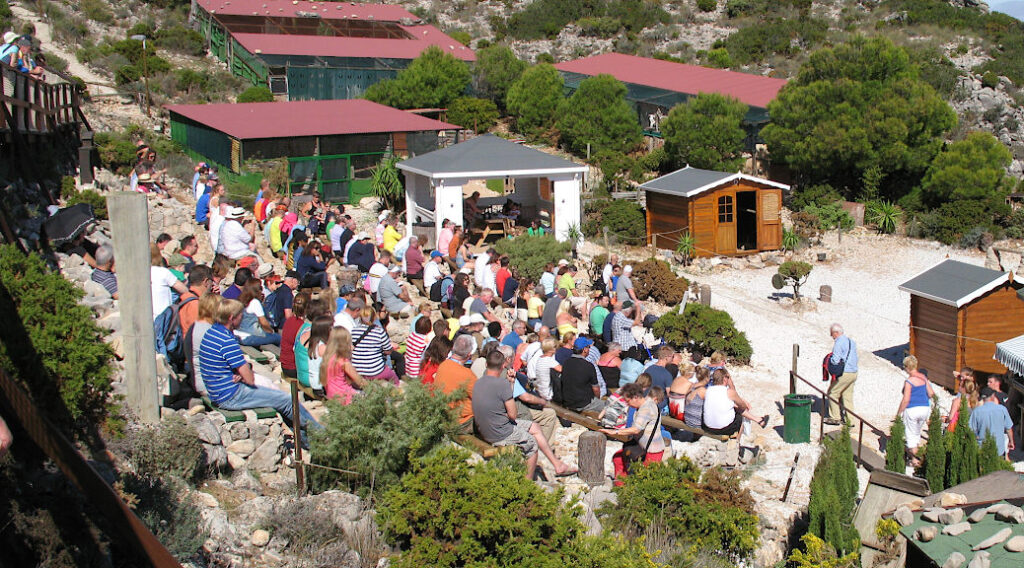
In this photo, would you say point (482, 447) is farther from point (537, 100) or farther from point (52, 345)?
point (537, 100)

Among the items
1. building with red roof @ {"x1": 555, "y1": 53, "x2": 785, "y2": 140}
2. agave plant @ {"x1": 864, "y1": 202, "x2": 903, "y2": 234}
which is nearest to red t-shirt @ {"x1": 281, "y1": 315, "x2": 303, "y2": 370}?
agave plant @ {"x1": 864, "y1": 202, "x2": 903, "y2": 234}

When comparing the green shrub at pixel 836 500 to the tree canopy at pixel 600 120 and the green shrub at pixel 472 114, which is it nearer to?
the tree canopy at pixel 600 120

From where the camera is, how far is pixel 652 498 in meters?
7.47

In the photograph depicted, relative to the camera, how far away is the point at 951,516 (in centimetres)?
783

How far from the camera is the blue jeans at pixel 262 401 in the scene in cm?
763

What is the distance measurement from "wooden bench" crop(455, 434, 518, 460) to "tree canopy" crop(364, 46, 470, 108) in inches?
1111

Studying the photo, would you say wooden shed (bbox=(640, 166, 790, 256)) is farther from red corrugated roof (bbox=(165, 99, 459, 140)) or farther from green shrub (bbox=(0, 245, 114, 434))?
green shrub (bbox=(0, 245, 114, 434))

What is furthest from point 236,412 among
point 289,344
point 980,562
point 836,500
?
point 980,562

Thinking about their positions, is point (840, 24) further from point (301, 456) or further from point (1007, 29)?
point (301, 456)

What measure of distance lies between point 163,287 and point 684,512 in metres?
5.51

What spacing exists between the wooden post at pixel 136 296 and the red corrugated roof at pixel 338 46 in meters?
33.6

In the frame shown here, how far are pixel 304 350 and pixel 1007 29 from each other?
2149 inches

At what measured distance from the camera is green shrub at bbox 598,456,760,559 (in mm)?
7395

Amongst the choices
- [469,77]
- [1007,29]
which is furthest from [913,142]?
[1007,29]
